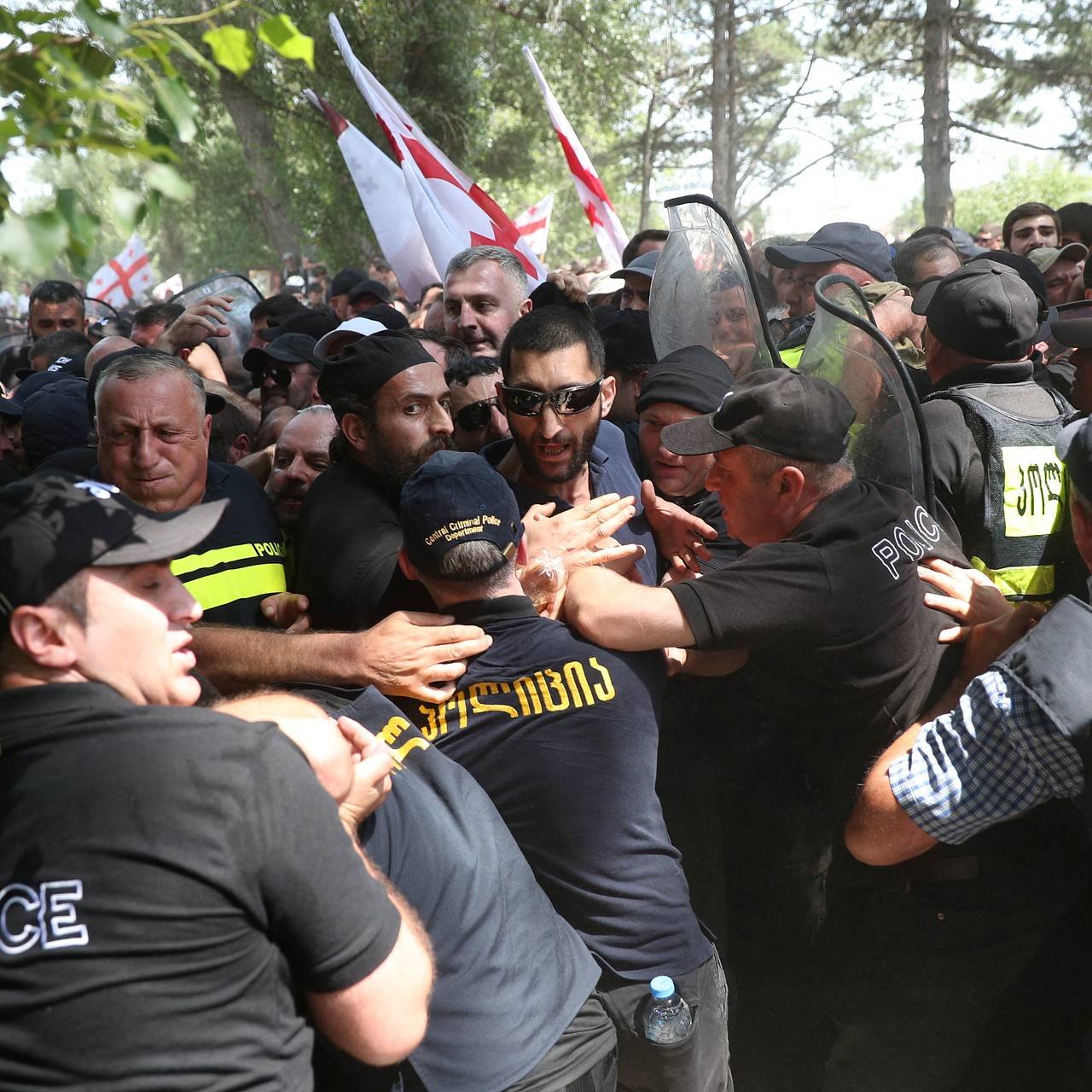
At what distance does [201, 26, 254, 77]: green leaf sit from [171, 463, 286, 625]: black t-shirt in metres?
1.85

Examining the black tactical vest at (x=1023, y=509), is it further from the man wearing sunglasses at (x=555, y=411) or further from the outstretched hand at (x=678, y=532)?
the man wearing sunglasses at (x=555, y=411)

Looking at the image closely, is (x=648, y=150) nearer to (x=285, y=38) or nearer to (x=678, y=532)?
(x=678, y=532)

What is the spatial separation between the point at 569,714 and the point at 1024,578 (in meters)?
1.71

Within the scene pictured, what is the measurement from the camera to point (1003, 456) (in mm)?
3223

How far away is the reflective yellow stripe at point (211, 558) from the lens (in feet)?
9.77

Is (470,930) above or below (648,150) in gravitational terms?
below

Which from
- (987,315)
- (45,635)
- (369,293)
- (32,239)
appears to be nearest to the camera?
(32,239)

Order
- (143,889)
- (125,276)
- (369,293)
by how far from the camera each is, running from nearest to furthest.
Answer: (143,889) < (369,293) < (125,276)

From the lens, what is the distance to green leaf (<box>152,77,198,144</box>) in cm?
127

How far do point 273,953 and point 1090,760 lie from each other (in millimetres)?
1529

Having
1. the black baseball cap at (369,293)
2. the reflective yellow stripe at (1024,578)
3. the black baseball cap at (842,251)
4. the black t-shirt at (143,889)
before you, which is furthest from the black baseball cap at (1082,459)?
the black baseball cap at (369,293)

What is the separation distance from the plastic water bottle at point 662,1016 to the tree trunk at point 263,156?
56.1ft

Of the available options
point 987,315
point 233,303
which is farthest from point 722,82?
point 987,315

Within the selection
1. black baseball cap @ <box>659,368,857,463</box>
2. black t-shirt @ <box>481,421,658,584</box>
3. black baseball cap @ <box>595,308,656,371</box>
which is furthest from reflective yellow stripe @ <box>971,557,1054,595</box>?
black baseball cap @ <box>595,308,656,371</box>
